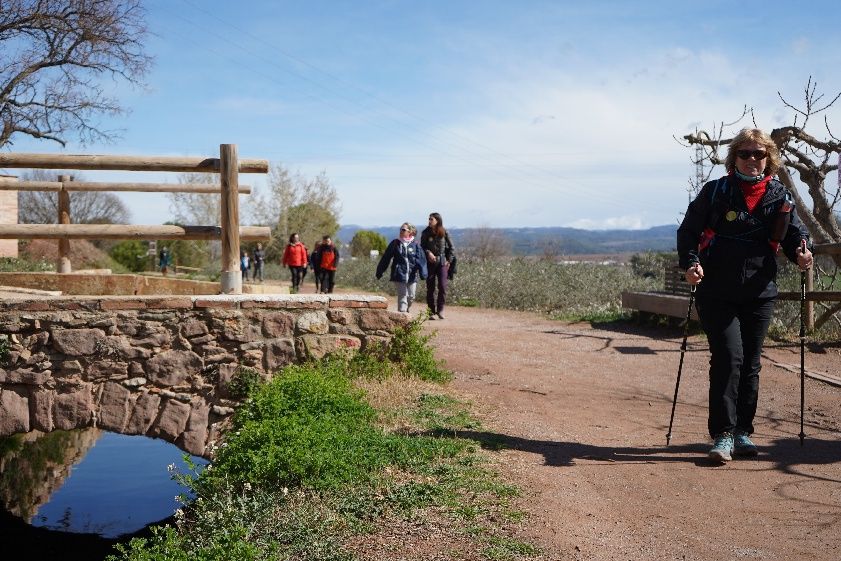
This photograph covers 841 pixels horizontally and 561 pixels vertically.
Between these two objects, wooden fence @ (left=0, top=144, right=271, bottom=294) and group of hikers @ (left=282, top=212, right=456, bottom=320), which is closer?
wooden fence @ (left=0, top=144, right=271, bottom=294)

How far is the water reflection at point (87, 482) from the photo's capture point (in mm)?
10032

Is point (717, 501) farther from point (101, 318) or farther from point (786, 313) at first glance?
point (786, 313)

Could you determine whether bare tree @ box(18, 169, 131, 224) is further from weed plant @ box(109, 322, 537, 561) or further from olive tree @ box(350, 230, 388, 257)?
weed plant @ box(109, 322, 537, 561)

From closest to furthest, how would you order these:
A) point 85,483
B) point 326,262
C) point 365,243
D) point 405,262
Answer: point 85,483, point 405,262, point 326,262, point 365,243

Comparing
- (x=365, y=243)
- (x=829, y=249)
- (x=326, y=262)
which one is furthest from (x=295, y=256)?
(x=365, y=243)

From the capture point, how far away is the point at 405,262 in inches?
521

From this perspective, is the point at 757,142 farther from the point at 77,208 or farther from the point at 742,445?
the point at 77,208

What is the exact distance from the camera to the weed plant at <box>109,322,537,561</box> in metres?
4.66

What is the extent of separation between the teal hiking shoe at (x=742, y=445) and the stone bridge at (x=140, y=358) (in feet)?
12.4

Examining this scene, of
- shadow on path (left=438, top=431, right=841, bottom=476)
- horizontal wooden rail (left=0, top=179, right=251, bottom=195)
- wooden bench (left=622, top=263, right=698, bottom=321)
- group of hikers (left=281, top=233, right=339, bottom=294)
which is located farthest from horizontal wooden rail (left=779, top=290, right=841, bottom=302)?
group of hikers (left=281, top=233, right=339, bottom=294)

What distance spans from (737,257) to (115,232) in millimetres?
5171

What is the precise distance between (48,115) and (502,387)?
67.1 ft

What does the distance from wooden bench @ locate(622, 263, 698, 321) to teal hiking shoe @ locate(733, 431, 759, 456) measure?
21.5ft

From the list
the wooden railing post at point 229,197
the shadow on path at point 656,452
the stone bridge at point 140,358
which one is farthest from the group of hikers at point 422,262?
the shadow on path at point 656,452
